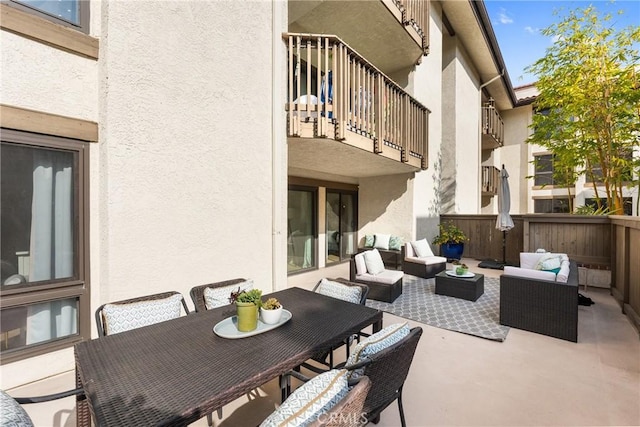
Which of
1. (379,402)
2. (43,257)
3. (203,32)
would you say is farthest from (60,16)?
(379,402)

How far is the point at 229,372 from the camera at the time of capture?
1.39 metres

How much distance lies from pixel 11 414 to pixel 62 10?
11.3 ft

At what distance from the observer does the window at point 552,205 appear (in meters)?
12.2

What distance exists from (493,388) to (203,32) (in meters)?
4.87

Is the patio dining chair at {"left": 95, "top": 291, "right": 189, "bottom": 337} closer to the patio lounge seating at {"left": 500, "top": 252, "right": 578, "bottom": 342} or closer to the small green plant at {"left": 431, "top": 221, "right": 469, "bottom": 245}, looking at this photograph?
the patio lounge seating at {"left": 500, "top": 252, "right": 578, "bottom": 342}

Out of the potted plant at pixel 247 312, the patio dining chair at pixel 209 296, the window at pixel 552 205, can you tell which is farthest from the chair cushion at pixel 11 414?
the window at pixel 552 205

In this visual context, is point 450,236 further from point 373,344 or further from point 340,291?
point 373,344

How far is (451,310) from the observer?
4324 millimetres

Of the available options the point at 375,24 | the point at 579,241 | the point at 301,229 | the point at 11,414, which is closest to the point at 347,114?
the point at 375,24

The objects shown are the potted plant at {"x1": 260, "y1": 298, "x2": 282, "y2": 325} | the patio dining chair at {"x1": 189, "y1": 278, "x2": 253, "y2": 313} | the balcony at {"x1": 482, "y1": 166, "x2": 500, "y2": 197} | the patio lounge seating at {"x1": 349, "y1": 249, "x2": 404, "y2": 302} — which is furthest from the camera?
the balcony at {"x1": 482, "y1": 166, "x2": 500, "y2": 197}

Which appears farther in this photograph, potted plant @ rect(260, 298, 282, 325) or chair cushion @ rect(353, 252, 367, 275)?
chair cushion @ rect(353, 252, 367, 275)

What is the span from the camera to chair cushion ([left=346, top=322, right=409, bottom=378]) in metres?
1.48

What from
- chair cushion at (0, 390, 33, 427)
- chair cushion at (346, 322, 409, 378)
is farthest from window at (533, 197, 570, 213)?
chair cushion at (0, 390, 33, 427)

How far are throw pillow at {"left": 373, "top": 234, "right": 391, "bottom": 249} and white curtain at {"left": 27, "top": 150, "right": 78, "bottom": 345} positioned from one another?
6.13 metres
